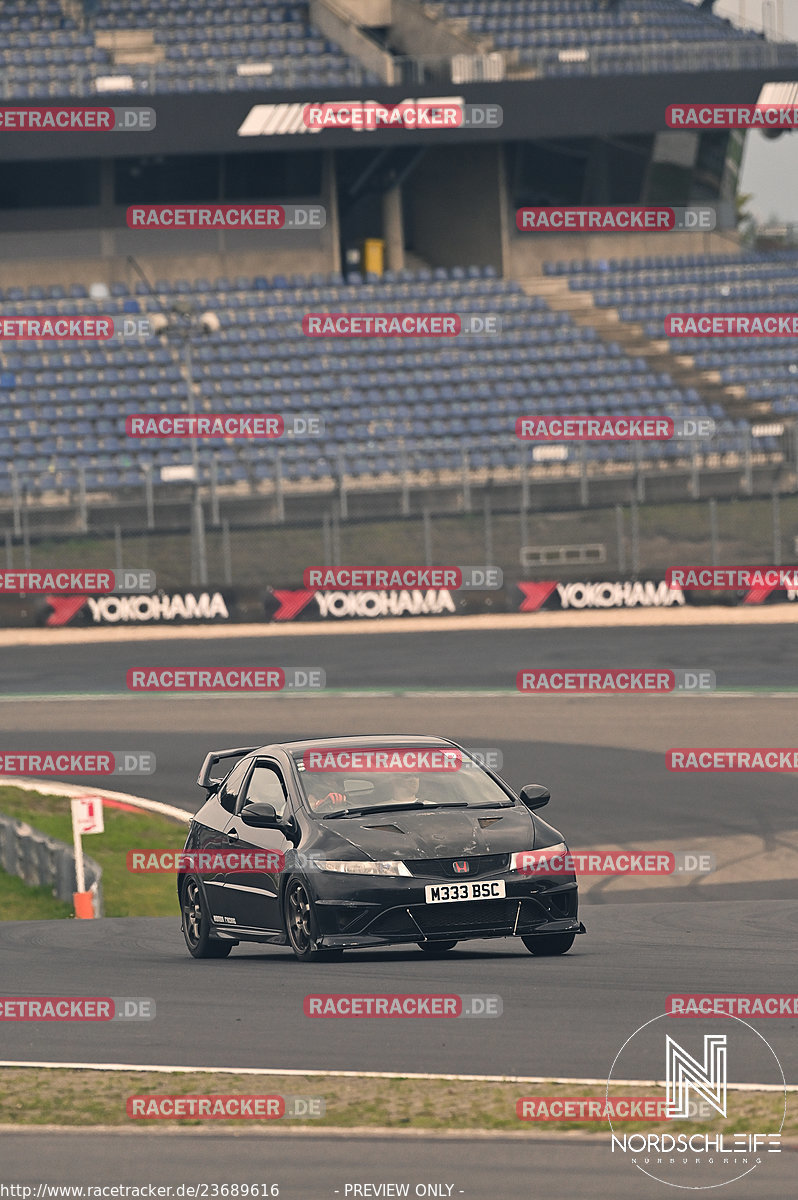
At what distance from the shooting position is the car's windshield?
10.2 metres

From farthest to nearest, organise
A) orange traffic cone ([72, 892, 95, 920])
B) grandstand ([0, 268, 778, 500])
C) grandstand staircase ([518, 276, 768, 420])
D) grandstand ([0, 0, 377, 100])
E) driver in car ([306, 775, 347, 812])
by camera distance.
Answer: grandstand ([0, 0, 377, 100]) < grandstand staircase ([518, 276, 768, 420]) < grandstand ([0, 268, 778, 500]) < orange traffic cone ([72, 892, 95, 920]) < driver in car ([306, 775, 347, 812])

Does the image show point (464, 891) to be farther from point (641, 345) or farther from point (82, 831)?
point (641, 345)

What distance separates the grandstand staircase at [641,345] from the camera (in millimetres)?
40625

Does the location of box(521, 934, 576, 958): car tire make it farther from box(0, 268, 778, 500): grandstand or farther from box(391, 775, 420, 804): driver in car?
box(0, 268, 778, 500): grandstand

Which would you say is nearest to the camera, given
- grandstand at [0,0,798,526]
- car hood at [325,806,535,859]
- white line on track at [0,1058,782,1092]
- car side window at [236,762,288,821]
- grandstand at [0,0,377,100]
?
white line on track at [0,1058,782,1092]

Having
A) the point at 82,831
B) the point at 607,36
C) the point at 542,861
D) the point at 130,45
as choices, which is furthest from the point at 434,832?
the point at 607,36

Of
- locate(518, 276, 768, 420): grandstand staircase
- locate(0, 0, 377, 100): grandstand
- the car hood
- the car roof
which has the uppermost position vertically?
locate(0, 0, 377, 100): grandstand

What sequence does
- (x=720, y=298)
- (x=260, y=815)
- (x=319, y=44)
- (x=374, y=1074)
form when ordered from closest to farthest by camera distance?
(x=374, y=1074) < (x=260, y=815) < (x=720, y=298) < (x=319, y=44)

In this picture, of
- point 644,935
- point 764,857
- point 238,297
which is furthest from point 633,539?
point 644,935

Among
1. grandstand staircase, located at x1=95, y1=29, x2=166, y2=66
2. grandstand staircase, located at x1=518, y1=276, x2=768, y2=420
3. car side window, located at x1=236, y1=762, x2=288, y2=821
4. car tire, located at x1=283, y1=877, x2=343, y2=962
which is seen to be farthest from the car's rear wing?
grandstand staircase, located at x1=95, y1=29, x2=166, y2=66

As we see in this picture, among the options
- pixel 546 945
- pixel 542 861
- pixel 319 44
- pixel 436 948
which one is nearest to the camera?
pixel 542 861

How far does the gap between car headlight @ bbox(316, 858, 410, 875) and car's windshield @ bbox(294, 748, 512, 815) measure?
0.54m

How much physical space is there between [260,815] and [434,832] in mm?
1030

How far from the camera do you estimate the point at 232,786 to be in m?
11.2
